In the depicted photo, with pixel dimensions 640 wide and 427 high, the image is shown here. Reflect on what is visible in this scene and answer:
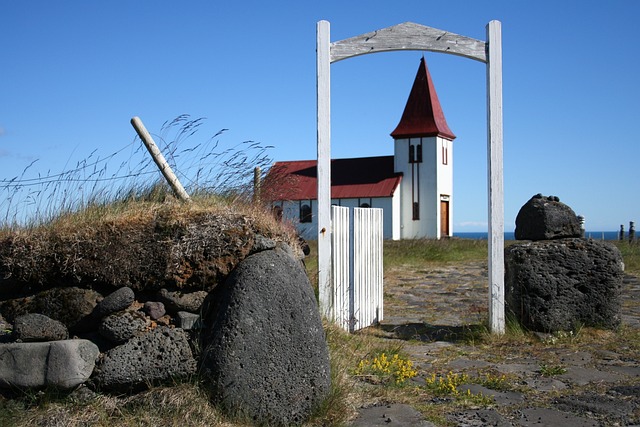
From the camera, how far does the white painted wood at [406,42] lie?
25.5ft

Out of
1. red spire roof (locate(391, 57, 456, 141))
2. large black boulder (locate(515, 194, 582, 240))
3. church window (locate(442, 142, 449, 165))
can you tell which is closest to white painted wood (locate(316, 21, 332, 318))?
large black boulder (locate(515, 194, 582, 240))

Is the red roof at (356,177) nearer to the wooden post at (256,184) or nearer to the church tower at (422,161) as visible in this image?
the church tower at (422,161)

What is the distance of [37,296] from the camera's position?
4.51m

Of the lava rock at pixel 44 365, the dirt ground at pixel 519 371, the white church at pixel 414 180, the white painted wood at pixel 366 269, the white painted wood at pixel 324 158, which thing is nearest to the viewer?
the lava rock at pixel 44 365

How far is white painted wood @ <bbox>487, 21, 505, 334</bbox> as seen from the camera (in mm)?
7715

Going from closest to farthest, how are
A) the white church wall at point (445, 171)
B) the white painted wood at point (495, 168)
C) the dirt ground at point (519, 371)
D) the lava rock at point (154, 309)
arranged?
the lava rock at point (154, 309), the dirt ground at point (519, 371), the white painted wood at point (495, 168), the white church wall at point (445, 171)

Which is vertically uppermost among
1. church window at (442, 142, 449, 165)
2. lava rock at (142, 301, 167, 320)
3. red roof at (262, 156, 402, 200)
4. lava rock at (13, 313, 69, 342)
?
church window at (442, 142, 449, 165)

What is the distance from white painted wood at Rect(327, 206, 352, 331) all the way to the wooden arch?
0.37 metres

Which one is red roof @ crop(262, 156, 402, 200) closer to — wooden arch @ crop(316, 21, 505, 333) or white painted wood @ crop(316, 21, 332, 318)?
wooden arch @ crop(316, 21, 505, 333)

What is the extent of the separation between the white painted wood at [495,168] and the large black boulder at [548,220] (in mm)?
641

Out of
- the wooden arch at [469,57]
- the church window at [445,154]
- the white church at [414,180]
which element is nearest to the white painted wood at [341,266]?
the wooden arch at [469,57]

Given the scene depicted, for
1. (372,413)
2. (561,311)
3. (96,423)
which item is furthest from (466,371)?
(96,423)

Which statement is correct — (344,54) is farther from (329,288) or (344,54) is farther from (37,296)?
(37,296)

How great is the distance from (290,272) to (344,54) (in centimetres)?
405
